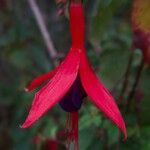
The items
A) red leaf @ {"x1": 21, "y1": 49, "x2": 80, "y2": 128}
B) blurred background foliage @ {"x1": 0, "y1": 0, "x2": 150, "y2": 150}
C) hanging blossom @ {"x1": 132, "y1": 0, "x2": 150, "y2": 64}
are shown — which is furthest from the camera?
blurred background foliage @ {"x1": 0, "y1": 0, "x2": 150, "y2": 150}

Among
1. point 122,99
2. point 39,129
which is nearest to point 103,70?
point 122,99

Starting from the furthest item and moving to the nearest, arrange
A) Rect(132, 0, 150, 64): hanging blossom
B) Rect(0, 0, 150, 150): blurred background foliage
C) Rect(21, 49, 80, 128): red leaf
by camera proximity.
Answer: Rect(0, 0, 150, 150): blurred background foliage < Rect(132, 0, 150, 64): hanging blossom < Rect(21, 49, 80, 128): red leaf

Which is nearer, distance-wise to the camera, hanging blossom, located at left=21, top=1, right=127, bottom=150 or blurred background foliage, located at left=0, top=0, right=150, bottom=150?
hanging blossom, located at left=21, top=1, right=127, bottom=150

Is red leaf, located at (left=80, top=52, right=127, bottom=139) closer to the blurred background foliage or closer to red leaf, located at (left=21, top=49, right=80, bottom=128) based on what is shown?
red leaf, located at (left=21, top=49, right=80, bottom=128)

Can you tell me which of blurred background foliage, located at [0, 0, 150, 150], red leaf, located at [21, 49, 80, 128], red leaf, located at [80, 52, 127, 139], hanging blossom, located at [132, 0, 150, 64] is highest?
red leaf, located at [21, 49, 80, 128]

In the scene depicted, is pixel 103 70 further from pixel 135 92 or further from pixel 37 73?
pixel 37 73

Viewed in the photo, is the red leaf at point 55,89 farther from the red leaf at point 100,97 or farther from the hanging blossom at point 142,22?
the hanging blossom at point 142,22

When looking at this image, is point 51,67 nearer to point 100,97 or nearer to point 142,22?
point 142,22

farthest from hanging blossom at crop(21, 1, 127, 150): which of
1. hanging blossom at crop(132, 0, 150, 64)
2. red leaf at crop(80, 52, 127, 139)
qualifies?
hanging blossom at crop(132, 0, 150, 64)
